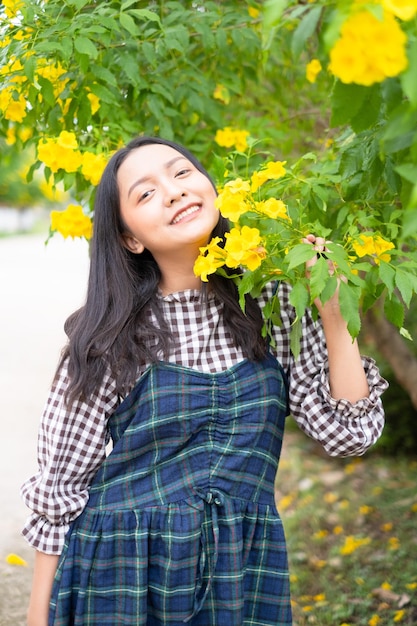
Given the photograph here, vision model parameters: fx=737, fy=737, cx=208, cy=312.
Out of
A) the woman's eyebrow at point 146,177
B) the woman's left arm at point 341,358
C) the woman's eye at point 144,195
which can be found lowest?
the woman's left arm at point 341,358

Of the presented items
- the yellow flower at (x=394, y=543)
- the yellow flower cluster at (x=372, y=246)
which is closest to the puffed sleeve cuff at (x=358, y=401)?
the yellow flower cluster at (x=372, y=246)

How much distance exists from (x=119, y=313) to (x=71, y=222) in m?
0.44

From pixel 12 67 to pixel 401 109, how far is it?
1.15m

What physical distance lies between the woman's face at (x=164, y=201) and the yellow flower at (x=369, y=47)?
788mm

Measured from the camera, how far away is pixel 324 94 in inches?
102

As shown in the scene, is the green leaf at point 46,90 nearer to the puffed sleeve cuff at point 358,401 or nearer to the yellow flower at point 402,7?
the puffed sleeve cuff at point 358,401

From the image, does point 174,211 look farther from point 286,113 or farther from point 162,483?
point 286,113

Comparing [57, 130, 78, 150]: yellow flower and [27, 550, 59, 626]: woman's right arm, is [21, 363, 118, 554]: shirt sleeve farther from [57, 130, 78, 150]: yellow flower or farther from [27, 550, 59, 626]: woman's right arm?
[57, 130, 78, 150]: yellow flower

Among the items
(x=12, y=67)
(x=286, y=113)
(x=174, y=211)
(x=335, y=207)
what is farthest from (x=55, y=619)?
(x=286, y=113)

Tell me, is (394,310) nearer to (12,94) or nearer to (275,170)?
(275,170)

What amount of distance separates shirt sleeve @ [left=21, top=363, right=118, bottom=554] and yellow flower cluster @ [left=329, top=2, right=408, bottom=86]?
98 cm

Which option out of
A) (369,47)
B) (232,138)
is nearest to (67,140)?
(232,138)

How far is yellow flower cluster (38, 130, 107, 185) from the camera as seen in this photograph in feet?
5.88

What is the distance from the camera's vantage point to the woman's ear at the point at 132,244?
1.72 meters
